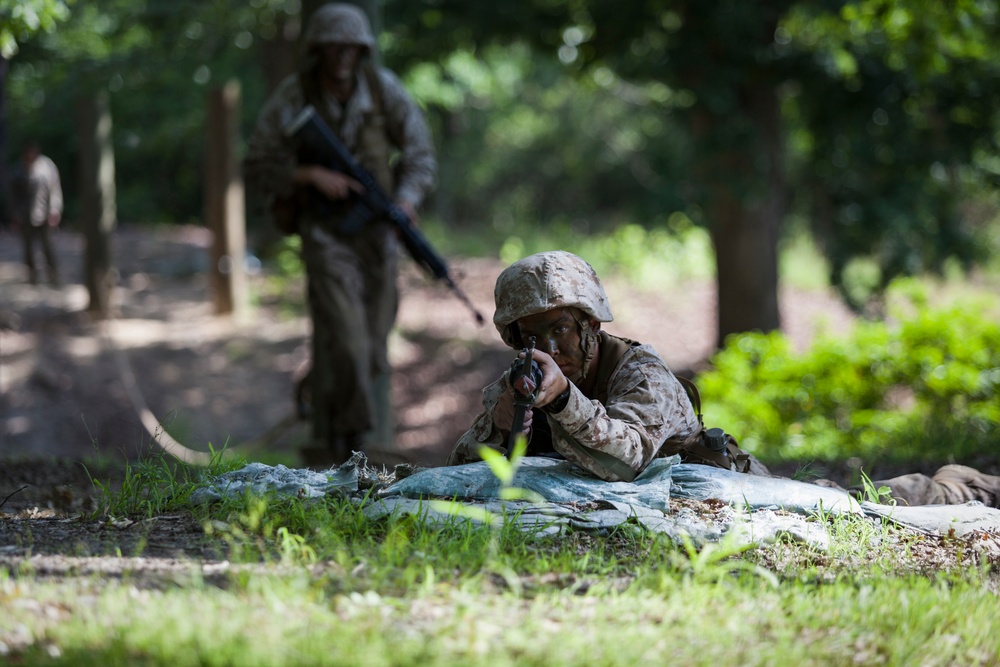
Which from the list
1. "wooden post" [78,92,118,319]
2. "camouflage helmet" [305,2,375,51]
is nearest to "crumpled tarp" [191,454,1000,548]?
"camouflage helmet" [305,2,375,51]

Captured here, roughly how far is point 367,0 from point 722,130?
4.02 meters

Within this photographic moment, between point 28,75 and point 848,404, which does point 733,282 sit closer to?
point 848,404

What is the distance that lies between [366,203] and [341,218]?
0.19 metres

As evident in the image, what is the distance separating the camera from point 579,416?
11.8ft

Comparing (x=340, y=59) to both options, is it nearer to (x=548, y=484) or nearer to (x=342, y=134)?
(x=342, y=134)

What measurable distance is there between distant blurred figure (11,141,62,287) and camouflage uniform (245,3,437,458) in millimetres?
9030

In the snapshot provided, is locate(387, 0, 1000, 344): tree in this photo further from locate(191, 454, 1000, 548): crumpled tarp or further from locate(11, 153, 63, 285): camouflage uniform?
locate(191, 454, 1000, 548): crumpled tarp

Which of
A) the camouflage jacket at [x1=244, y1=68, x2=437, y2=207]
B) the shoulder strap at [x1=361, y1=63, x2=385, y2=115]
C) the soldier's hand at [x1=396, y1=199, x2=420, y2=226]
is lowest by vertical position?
the soldier's hand at [x1=396, y1=199, x2=420, y2=226]

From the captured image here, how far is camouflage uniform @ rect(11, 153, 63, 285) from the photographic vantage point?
15.0m

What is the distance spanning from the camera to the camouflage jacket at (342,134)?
279 inches

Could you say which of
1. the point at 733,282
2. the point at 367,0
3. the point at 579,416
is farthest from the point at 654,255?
the point at 579,416

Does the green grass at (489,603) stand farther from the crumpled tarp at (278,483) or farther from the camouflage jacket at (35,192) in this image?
the camouflage jacket at (35,192)

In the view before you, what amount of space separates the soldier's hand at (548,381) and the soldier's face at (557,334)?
0.29 m

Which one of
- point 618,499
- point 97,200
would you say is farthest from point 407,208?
point 97,200
